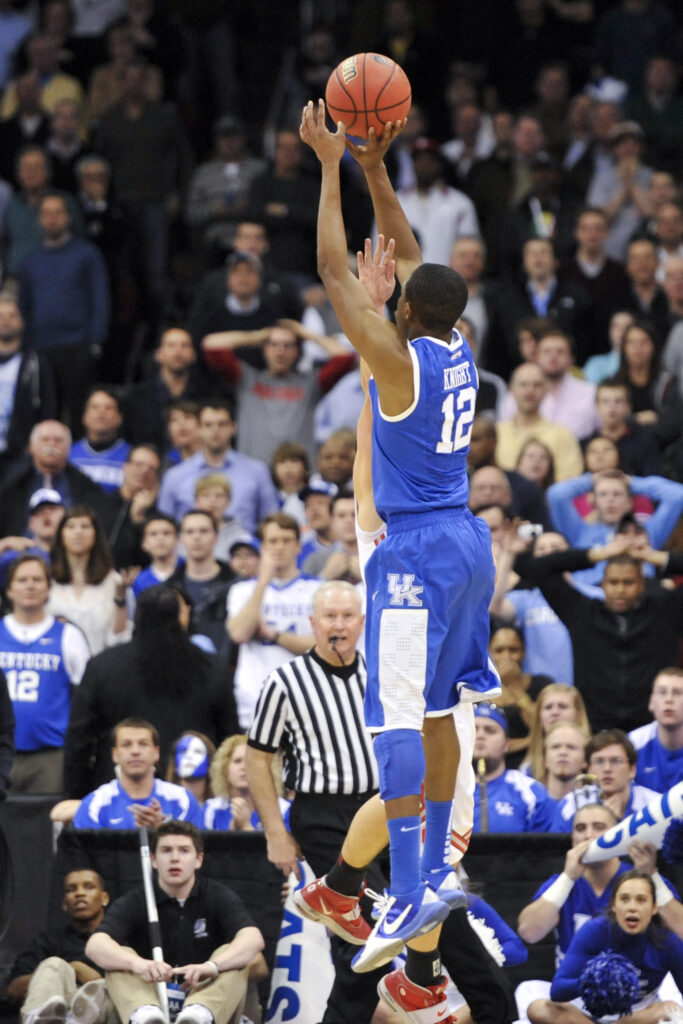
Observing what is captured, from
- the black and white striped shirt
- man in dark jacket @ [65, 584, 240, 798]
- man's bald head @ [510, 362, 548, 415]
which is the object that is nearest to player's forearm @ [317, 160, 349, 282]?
the black and white striped shirt

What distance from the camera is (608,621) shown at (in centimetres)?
1173

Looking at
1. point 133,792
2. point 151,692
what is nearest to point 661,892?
point 133,792

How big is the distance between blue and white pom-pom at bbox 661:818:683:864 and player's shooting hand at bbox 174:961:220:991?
2.27 metres

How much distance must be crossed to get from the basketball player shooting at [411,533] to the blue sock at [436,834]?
0.14 metres

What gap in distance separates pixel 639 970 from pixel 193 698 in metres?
3.30

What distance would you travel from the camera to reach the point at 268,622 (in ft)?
39.2

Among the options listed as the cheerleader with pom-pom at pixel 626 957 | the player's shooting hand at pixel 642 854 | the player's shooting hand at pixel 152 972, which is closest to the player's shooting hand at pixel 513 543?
the player's shooting hand at pixel 642 854

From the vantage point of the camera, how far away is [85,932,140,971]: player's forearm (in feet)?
29.7

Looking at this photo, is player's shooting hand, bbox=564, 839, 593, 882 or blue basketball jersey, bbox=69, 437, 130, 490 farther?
blue basketball jersey, bbox=69, 437, 130, 490

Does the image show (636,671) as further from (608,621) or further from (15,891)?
(15,891)

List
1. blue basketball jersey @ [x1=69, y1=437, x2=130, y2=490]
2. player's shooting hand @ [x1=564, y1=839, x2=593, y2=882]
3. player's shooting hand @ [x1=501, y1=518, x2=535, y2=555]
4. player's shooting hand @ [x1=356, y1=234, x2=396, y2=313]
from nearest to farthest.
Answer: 1. player's shooting hand @ [x1=356, y1=234, x2=396, y2=313]
2. player's shooting hand @ [x1=564, y1=839, x2=593, y2=882]
3. player's shooting hand @ [x1=501, y1=518, x2=535, y2=555]
4. blue basketball jersey @ [x1=69, y1=437, x2=130, y2=490]

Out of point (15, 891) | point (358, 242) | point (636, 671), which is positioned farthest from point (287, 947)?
point (358, 242)

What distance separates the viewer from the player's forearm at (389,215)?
7.44 meters

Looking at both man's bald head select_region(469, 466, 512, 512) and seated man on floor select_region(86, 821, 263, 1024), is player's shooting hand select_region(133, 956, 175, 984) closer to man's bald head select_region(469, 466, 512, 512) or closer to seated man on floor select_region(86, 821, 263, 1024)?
seated man on floor select_region(86, 821, 263, 1024)
